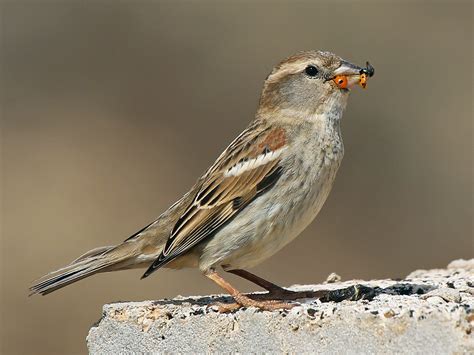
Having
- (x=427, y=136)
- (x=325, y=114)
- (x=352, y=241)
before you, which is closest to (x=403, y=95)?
(x=427, y=136)

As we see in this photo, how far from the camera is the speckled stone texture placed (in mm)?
4930

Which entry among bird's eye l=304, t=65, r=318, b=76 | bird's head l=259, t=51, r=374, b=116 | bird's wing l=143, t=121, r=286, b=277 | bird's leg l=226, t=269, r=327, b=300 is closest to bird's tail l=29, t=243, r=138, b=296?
bird's wing l=143, t=121, r=286, b=277

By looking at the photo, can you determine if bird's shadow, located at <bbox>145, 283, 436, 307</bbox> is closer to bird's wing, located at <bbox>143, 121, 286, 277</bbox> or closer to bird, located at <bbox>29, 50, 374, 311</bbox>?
bird, located at <bbox>29, 50, 374, 311</bbox>

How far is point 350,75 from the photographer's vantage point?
675 cm

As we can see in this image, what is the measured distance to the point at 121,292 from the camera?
38.8ft

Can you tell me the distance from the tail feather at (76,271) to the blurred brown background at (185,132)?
4.13m

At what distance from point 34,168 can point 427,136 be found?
5.25m

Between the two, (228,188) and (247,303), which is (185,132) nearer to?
(228,188)

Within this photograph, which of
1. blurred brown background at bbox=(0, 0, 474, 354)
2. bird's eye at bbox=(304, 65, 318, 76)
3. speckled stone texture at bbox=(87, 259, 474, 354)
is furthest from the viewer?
blurred brown background at bbox=(0, 0, 474, 354)

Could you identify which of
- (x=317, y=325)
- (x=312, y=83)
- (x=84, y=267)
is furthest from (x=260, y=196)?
(x=317, y=325)

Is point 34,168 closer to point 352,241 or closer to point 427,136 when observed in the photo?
point 352,241

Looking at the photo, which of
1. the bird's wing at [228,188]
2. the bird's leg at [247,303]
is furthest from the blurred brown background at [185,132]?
the bird's leg at [247,303]

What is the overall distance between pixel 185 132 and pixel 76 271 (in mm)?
8100

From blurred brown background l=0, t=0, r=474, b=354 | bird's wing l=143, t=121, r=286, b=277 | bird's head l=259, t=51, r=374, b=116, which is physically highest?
blurred brown background l=0, t=0, r=474, b=354
